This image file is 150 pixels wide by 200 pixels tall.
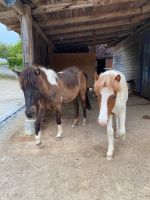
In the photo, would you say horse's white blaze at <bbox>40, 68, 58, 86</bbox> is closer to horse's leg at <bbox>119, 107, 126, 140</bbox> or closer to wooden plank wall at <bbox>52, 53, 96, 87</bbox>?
horse's leg at <bbox>119, 107, 126, 140</bbox>

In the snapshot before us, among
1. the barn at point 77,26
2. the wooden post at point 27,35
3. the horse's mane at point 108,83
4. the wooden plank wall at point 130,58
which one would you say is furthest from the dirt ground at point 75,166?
the wooden plank wall at point 130,58

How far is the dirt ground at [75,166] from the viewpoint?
2.61m

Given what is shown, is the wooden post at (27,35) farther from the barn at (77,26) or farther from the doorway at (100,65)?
the doorway at (100,65)

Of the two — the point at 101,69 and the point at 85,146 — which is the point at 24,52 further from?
the point at 101,69

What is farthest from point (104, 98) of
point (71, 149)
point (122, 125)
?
point (71, 149)

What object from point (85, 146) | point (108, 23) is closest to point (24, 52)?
point (85, 146)

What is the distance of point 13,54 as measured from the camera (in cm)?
4428

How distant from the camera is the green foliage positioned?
103 ft

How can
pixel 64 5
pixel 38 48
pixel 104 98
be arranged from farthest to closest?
1. pixel 38 48
2. pixel 64 5
3. pixel 104 98

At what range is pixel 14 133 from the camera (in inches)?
195

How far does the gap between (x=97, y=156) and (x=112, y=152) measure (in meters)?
0.21

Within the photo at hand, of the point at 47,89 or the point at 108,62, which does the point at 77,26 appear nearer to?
the point at 47,89

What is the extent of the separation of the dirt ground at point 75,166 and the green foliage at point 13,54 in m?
27.4

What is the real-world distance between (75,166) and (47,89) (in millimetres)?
1307
